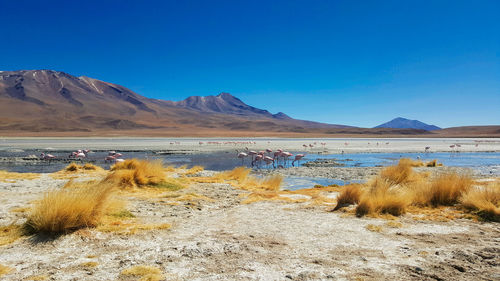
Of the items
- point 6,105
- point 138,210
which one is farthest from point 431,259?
point 6,105

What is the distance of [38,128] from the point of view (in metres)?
100

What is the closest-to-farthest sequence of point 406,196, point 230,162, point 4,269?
point 4,269
point 406,196
point 230,162

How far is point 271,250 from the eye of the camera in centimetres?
437

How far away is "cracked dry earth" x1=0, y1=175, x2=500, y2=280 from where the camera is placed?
3.62m

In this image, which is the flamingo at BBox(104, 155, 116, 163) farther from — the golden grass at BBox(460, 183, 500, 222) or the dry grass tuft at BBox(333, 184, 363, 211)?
the golden grass at BBox(460, 183, 500, 222)

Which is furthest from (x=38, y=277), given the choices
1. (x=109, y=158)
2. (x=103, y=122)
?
(x=103, y=122)

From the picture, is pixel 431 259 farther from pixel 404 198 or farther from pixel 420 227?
pixel 404 198

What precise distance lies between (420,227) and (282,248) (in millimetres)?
2721

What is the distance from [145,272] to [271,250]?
1.61m

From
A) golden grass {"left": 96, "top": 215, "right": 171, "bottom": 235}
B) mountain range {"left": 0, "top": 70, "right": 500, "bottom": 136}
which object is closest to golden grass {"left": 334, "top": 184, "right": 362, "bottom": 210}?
golden grass {"left": 96, "top": 215, "right": 171, "bottom": 235}

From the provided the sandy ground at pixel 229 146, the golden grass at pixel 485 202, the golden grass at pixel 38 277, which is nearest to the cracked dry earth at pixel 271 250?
the golden grass at pixel 38 277

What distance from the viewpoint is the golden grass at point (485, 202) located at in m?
6.24

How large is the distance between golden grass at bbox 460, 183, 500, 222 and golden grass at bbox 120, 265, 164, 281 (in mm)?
5967

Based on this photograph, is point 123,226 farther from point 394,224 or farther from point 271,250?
point 394,224
